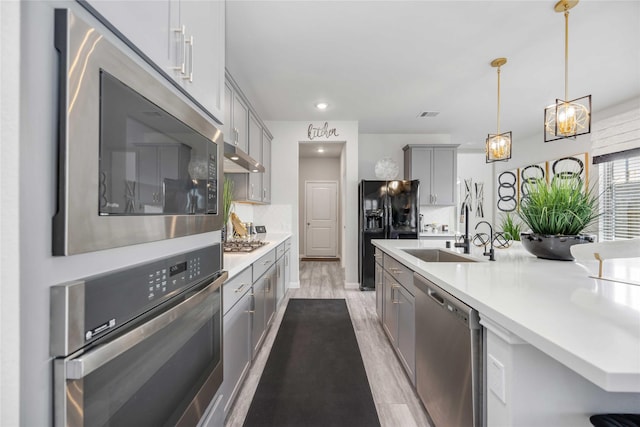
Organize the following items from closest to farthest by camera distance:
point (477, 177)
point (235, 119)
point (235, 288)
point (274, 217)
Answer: point (235, 288)
point (235, 119)
point (274, 217)
point (477, 177)

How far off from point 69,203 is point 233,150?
5.63 ft

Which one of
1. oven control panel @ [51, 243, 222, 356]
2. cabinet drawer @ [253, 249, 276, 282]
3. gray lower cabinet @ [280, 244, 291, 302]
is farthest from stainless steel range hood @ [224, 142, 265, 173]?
Result: oven control panel @ [51, 243, 222, 356]

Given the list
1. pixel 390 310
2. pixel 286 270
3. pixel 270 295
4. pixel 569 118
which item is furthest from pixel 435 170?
pixel 270 295

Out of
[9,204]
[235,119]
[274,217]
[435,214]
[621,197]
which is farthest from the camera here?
[435,214]

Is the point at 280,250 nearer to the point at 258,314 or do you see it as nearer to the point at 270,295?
the point at 270,295

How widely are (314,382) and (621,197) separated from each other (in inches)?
190

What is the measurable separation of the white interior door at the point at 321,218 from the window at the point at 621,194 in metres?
4.82

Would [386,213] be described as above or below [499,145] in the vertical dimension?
below

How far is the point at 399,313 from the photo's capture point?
197cm

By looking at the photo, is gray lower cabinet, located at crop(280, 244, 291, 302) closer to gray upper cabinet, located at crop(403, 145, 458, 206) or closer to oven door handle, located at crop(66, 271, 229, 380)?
gray upper cabinet, located at crop(403, 145, 458, 206)

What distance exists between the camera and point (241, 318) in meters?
1.65

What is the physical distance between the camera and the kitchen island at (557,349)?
0.58 meters

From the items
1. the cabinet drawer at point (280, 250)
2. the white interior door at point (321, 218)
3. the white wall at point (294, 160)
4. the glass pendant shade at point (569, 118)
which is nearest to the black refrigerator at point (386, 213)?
the white wall at point (294, 160)

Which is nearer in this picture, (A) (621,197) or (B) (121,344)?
(B) (121,344)
